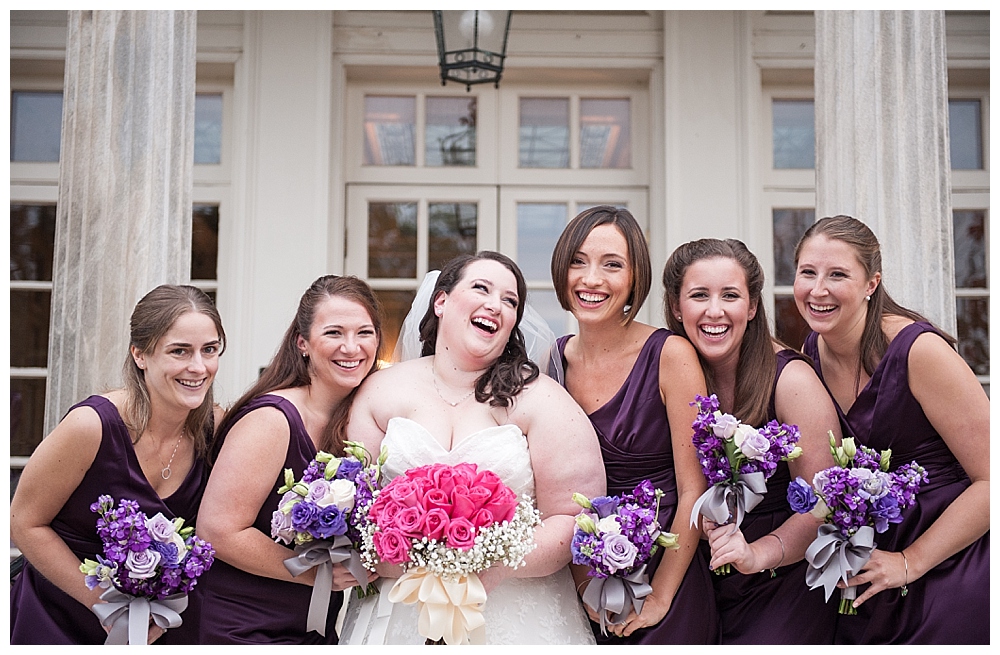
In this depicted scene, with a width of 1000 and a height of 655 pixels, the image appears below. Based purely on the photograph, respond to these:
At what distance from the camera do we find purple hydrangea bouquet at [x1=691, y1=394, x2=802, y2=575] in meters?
2.60

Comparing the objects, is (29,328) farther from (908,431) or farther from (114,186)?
(908,431)

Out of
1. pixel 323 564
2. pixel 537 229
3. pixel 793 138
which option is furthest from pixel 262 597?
pixel 793 138

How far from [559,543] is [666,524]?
40 cm

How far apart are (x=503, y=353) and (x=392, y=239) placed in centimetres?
296

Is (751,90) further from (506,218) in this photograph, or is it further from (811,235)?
(811,235)

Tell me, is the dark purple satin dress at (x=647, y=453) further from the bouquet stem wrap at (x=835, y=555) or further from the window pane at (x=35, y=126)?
the window pane at (x=35, y=126)

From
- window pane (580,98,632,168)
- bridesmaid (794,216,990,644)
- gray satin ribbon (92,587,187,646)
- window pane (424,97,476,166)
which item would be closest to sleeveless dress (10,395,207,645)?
gray satin ribbon (92,587,187,646)

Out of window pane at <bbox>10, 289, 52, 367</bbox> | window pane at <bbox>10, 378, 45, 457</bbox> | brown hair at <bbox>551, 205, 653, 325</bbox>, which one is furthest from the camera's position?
window pane at <bbox>10, 289, 52, 367</bbox>

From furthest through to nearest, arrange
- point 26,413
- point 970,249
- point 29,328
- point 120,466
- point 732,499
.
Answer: point 970,249, point 29,328, point 26,413, point 120,466, point 732,499

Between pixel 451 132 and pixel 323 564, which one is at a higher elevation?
pixel 451 132

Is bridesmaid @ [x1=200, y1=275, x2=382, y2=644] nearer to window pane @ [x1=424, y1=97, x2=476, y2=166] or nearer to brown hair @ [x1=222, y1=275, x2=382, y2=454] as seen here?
brown hair @ [x1=222, y1=275, x2=382, y2=454]

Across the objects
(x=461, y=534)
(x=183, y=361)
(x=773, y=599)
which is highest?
(x=183, y=361)

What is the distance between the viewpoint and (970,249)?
5.81 metres

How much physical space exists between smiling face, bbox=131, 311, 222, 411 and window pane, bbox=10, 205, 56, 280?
134 inches
